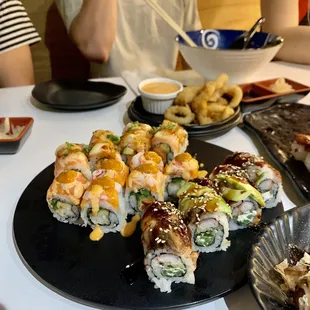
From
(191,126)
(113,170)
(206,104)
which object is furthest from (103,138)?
(206,104)

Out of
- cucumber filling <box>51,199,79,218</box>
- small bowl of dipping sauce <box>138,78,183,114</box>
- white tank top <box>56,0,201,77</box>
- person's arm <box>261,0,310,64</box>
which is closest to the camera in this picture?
cucumber filling <box>51,199,79,218</box>

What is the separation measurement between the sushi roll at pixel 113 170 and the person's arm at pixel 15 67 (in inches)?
50.4

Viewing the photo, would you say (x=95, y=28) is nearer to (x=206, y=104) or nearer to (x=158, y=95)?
(x=158, y=95)

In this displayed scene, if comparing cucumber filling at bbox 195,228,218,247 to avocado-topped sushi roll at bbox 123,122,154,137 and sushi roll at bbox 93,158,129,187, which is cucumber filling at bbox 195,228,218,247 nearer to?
sushi roll at bbox 93,158,129,187

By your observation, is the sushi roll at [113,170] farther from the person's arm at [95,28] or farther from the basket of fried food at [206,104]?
the person's arm at [95,28]

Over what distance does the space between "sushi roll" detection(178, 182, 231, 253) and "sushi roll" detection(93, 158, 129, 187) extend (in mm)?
185

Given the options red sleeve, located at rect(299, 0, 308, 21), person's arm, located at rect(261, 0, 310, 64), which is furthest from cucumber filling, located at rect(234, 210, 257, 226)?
red sleeve, located at rect(299, 0, 308, 21)

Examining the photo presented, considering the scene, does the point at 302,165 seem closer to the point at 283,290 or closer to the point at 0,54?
the point at 283,290

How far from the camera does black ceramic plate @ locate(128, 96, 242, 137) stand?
136cm

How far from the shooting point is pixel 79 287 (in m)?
0.78

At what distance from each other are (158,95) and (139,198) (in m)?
0.57

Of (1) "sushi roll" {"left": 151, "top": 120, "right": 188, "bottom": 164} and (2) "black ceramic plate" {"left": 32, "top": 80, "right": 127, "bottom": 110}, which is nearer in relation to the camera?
(1) "sushi roll" {"left": 151, "top": 120, "right": 188, "bottom": 164}

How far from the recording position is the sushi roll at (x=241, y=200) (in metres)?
0.92

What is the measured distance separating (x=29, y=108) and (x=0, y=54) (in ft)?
2.07
